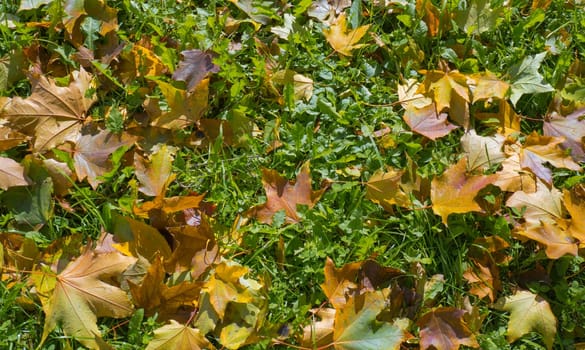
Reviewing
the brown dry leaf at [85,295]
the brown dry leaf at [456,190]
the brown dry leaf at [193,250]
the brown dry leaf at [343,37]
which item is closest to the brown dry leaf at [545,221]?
the brown dry leaf at [456,190]

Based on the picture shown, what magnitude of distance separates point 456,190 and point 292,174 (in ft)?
1.63

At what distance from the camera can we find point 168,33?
6.98 feet

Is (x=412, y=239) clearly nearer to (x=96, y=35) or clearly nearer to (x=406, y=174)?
(x=406, y=174)

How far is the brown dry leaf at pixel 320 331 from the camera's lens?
161 cm

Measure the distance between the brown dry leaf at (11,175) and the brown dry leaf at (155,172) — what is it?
32 centimetres

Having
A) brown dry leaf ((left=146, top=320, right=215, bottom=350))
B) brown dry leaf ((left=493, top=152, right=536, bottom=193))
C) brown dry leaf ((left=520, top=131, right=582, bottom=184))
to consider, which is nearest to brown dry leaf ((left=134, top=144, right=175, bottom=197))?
brown dry leaf ((left=146, top=320, right=215, bottom=350))

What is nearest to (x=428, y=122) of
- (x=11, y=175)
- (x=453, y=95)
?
(x=453, y=95)

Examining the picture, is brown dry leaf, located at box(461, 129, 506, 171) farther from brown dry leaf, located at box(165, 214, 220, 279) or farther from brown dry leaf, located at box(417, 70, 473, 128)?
brown dry leaf, located at box(165, 214, 220, 279)

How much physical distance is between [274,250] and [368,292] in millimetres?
322

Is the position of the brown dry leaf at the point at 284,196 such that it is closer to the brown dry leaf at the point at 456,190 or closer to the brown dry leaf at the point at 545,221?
the brown dry leaf at the point at 456,190

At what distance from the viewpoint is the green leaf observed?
6.58 feet

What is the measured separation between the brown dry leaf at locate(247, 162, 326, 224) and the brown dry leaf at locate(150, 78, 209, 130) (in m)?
0.32

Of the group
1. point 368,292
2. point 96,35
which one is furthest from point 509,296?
point 96,35

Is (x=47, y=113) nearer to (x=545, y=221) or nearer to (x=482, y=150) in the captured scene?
(x=482, y=150)
